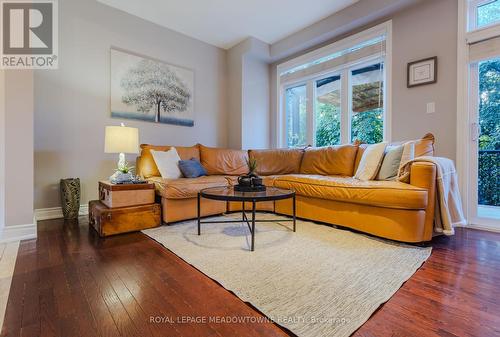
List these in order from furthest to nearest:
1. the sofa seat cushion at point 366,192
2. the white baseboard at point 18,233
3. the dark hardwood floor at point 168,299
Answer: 1. the white baseboard at point 18,233
2. the sofa seat cushion at point 366,192
3. the dark hardwood floor at point 168,299

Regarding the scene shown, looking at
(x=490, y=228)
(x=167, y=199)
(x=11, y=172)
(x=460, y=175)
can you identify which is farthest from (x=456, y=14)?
(x=11, y=172)

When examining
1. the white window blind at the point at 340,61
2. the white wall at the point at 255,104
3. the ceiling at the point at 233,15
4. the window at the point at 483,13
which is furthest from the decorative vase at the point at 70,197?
the window at the point at 483,13

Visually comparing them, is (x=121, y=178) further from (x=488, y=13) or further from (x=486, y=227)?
(x=488, y=13)

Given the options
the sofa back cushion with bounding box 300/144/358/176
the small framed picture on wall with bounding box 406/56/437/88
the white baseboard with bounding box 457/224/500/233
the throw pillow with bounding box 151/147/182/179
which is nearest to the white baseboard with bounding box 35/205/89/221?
the throw pillow with bounding box 151/147/182/179

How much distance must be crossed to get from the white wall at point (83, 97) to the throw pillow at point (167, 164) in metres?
0.68

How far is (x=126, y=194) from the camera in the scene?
239 cm

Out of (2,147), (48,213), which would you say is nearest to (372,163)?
(2,147)

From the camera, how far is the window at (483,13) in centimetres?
238

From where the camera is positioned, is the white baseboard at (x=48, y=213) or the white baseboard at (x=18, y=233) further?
the white baseboard at (x=48, y=213)

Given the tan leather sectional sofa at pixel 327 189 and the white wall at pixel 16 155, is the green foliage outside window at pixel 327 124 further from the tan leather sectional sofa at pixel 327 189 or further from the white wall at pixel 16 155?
the white wall at pixel 16 155

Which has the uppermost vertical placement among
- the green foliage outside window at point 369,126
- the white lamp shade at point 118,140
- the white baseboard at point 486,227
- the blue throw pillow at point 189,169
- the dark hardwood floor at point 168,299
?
the green foliage outside window at point 369,126

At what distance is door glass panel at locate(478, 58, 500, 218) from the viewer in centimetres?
249

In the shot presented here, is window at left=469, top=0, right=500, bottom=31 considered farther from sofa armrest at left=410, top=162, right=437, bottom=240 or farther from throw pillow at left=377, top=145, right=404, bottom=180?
sofa armrest at left=410, top=162, right=437, bottom=240

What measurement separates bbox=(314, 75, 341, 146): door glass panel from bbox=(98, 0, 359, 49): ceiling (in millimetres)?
970
